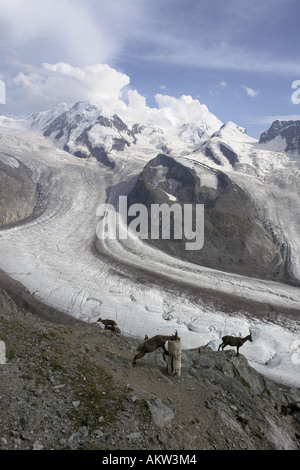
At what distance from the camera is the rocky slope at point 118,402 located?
6191 mm

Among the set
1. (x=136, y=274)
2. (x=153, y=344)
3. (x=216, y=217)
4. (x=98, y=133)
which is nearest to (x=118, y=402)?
(x=153, y=344)

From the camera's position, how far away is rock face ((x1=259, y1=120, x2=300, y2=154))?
353 ft

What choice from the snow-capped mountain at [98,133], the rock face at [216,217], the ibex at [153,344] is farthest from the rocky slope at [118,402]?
the snow-capped mountain at [98,133]

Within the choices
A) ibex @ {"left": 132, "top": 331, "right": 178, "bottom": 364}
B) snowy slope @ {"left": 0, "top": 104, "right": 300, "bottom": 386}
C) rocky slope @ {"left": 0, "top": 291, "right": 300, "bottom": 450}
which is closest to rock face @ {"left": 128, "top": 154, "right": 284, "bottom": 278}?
snowy slope @ {"left": 0, "top": 104, "right": 300, "bottom": 386}

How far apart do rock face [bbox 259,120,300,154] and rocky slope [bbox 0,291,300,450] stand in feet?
366

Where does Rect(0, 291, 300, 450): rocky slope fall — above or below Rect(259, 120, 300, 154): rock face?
below

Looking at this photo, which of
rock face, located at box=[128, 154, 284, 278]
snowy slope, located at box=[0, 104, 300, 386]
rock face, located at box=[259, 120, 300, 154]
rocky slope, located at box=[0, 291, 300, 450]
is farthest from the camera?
rock face, located at box=[259, 120, 300, 154]

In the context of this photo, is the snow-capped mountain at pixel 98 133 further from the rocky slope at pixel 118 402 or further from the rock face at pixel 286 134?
the rocky slope at pixel 118 402

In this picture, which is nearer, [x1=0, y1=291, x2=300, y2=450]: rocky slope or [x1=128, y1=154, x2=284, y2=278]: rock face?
[x1=0, y1=291, x2=300, y2=450]: rocky slope

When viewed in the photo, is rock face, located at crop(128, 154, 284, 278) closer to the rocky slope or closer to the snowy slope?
the snowy slope

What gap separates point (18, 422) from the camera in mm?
5945

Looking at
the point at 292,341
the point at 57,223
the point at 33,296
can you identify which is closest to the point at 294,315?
the point at 292,341

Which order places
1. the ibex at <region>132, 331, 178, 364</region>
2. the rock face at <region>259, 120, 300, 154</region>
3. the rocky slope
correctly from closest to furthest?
the rocky slope < the ibex at <region>132, 331, 178, 364</region> < the rock face at <region>259, 120, 300, 154</region>
